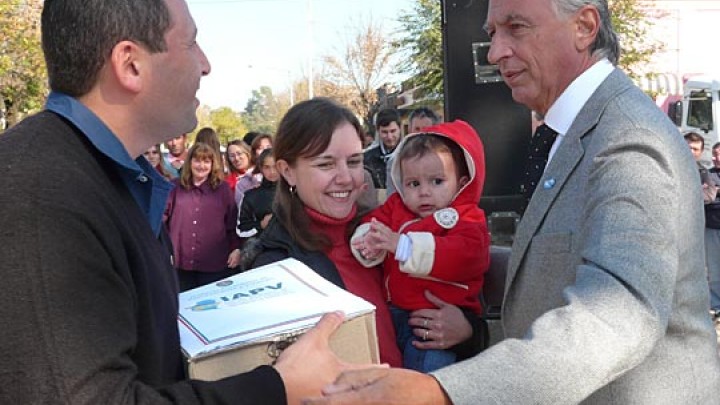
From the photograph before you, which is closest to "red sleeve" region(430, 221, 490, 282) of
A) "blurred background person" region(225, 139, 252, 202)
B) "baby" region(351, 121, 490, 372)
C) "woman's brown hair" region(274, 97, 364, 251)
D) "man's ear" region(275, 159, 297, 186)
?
"baby" region(351, 121, 490, 372)

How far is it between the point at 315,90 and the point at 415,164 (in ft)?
104

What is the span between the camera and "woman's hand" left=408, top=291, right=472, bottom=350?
8.40 ft

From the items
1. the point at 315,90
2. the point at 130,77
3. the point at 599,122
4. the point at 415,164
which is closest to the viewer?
the point at 130,77

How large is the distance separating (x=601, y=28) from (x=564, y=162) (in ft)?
1.50

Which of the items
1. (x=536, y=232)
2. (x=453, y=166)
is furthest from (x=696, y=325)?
(x=453, y=166)

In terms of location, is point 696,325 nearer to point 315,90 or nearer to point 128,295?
point 128,295

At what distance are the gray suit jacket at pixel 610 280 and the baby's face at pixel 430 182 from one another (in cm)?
88

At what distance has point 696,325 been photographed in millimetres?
1758

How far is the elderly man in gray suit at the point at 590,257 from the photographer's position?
1.47m

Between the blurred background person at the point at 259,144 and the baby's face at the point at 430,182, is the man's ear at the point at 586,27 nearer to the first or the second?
the baby's face at the point at 430,182

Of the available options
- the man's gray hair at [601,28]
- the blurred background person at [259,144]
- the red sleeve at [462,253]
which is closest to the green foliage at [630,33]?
the blurred background person at [259,144]

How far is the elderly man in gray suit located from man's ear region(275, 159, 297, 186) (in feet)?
2.98

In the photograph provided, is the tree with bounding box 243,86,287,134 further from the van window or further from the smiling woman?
the smiling woman

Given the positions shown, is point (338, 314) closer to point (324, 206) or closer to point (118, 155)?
point (118, 155)
